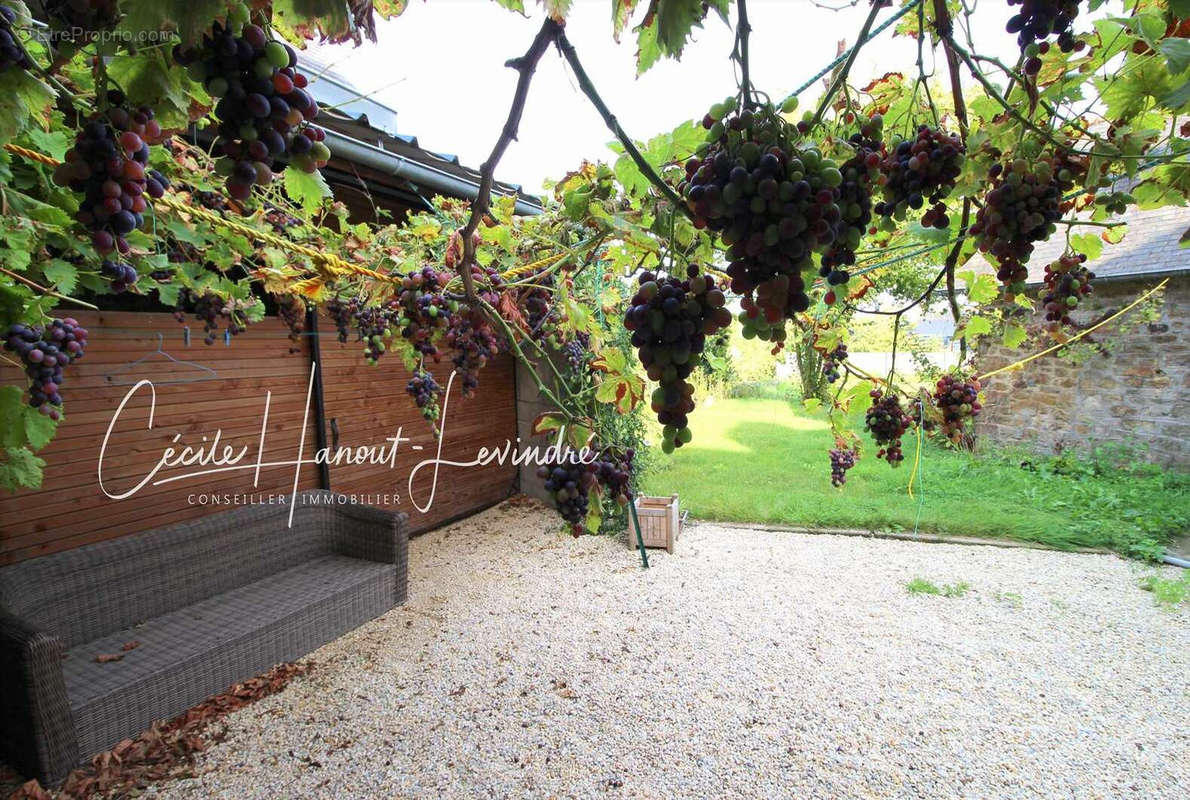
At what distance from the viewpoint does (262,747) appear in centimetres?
229

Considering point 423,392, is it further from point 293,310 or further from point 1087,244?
point 1087,244

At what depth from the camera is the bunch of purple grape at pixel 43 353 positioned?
1547 millimetres

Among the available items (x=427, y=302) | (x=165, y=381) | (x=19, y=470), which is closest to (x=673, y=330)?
(x=427, y=302)

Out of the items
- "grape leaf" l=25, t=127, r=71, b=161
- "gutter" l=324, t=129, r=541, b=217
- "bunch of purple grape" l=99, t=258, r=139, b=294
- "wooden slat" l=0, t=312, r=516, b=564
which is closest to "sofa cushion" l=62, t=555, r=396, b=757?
"wooden slat" l=0, t=312, r=516, b=564

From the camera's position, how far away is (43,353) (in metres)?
1.57

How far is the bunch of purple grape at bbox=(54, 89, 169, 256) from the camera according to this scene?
0.61 meters

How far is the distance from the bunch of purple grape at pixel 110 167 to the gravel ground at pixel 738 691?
2223mm

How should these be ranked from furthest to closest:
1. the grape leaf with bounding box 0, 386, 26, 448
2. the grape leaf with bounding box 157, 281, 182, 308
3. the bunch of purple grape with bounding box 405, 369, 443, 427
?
the bunch of purple grape with bounding box 405, 369, 443, 427 → the grape leaf with bounding box 157, 281, 182, 308 → the grape leaf with bounding box 0, 386, 26, 448

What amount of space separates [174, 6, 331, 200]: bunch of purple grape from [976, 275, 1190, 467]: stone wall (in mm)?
6169

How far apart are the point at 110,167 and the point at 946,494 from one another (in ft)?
20.6

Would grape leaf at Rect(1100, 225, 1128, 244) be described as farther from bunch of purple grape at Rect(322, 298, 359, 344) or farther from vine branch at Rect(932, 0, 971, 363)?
bunch of purple grape at Rect(322, 298, 359, 344)

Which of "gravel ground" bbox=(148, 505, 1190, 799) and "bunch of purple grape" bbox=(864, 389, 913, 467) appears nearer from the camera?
"bunch of purple grape" bbox=(864, 389, 913, 467)

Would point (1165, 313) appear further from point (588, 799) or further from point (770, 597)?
point (588, 799)

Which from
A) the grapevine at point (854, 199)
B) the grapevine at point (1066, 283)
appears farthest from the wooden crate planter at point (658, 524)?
the grapevine at point (854, 199)
